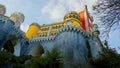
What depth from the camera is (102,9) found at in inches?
283

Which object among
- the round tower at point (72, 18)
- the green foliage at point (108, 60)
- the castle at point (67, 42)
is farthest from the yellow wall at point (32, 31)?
the green foliage at point (108, 60)

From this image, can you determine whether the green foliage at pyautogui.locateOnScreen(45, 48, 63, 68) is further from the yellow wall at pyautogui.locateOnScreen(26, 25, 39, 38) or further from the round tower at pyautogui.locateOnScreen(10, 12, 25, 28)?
the round tower at pyautogui.locateOnScreen(10, 12, 25, 28)

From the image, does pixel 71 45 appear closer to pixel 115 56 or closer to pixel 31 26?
pixel 115 56

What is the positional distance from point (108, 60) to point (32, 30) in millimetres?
19794

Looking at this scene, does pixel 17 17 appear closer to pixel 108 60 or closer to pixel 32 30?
pixel 32 30

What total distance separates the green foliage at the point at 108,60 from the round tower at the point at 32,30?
17058 millimetres

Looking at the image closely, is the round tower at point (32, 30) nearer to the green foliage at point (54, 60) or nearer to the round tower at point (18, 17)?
the round tower at point (18, 17)

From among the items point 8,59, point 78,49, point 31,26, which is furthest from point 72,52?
point 31,26

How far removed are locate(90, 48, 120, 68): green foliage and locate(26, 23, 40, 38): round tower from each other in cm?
1706

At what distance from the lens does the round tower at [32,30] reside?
36.5 metres

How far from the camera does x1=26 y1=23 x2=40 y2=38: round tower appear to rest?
120ft

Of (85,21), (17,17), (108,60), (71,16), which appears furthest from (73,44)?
(17,17)

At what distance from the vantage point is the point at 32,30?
37188mm

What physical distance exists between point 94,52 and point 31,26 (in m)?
16.9
